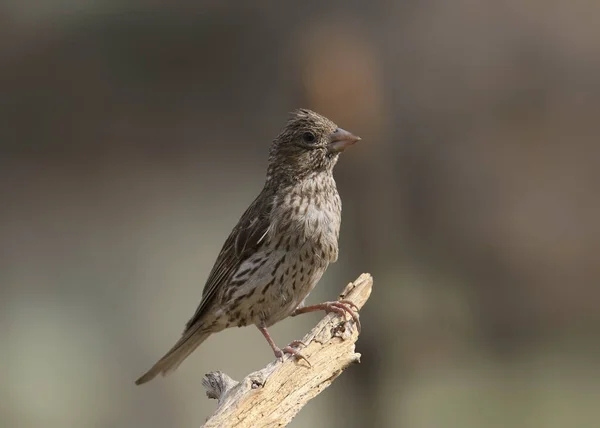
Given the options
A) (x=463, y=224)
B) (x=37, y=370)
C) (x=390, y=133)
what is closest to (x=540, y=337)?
(x=463, y=224)

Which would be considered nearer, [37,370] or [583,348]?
[37,370]

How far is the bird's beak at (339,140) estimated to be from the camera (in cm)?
316

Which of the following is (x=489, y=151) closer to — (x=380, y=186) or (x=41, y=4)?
(x=380, y=186)

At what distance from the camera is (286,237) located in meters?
3.11

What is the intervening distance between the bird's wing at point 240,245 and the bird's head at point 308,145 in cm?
17

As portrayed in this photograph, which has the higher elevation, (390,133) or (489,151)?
(390,133)

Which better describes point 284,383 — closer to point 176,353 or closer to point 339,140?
point 176,353

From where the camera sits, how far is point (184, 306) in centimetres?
550

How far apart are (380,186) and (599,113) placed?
5.58ft

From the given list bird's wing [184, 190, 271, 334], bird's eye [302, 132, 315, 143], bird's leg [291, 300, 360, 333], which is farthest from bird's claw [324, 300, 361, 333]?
bird's eye [302, 132, 315, 143]

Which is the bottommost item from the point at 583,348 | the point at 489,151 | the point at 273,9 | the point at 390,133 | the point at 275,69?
the point at 583,348

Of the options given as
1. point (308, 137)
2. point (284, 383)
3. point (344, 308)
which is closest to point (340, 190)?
point (308, 137)

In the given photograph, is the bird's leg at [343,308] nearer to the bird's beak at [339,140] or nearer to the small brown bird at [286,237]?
the small brown bird at [286,237]

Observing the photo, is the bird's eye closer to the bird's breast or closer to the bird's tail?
the bird's breast
